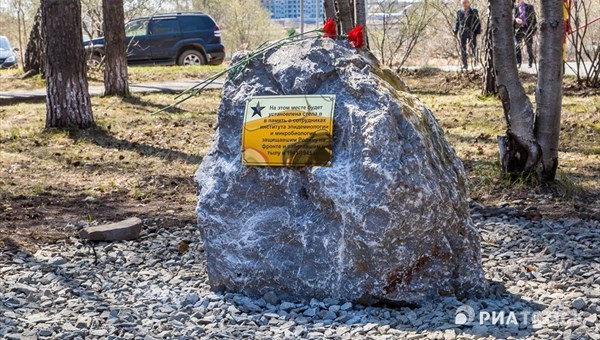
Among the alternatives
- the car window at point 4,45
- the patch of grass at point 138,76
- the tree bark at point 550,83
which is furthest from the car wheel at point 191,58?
the tree bark at point 550,83

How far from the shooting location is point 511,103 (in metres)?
6.70

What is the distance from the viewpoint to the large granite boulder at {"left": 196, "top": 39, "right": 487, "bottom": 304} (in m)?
4.12

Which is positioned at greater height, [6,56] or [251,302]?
[6,56]

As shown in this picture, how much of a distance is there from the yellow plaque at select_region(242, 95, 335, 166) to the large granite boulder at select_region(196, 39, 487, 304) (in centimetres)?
5

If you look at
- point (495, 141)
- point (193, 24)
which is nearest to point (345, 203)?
point (495, 141)

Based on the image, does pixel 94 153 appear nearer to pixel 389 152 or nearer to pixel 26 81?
pixel 389 152

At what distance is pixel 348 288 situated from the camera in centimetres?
427

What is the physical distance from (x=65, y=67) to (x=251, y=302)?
6559mm

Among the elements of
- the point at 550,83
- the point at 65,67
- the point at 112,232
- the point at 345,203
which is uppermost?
the point at 65,67

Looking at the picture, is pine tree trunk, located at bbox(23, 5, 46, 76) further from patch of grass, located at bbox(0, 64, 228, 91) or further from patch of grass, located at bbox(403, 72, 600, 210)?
patch of grass, located at bbox(403, 72, 600, 210)

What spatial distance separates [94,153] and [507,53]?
4.79 m

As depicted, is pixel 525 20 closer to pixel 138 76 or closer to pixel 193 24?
pixel 138 76

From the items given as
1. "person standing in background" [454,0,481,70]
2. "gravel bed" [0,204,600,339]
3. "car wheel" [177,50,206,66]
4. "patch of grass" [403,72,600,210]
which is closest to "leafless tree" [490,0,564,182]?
"patch of grass" [403,72,600,210]

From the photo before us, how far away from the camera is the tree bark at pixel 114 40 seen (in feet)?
42.4
